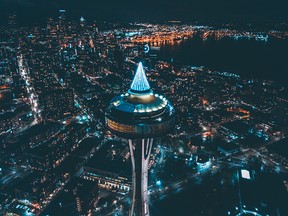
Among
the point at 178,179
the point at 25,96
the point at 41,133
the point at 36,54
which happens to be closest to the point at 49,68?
the point at 36,54

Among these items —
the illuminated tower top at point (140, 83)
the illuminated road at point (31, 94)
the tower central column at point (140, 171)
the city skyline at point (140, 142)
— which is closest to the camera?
the illuminated tower top at point (140, 83)

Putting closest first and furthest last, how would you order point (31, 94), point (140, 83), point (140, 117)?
point (140, 117) < point (140, 83) < point (31, 94)

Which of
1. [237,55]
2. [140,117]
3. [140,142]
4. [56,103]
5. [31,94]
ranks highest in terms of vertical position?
[140,117]

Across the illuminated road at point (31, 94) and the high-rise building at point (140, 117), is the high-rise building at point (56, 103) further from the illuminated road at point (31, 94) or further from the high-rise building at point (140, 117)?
the high-rise building at point (140, 117)

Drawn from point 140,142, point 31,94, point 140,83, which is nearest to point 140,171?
point 140,142

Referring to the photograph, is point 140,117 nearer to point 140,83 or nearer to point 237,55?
point 140,83

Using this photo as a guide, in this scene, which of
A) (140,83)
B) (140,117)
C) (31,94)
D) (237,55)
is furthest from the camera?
(237,55)

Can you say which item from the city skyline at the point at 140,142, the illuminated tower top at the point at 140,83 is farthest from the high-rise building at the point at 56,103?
the illuminated tower top at the point at 140,83

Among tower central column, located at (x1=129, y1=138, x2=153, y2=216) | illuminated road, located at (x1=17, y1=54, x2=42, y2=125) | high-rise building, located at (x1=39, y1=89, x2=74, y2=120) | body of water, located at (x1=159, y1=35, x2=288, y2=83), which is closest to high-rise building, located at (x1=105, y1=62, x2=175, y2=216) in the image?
tower central column, located at (x1=129, y1=138, x2=153, y2=216)

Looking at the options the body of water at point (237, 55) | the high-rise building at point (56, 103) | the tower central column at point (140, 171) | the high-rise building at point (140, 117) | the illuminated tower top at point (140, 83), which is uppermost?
the illuminated tower top at point (140, 83)
